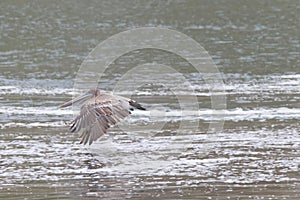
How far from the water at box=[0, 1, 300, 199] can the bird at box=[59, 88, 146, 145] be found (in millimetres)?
636

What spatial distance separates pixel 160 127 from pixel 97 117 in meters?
3.86

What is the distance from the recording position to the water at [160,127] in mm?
10547

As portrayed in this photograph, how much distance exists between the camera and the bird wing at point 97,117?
10641 millimetres

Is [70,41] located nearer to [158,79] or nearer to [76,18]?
[76,18]

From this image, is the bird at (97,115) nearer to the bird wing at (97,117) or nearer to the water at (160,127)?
the bird wing at (97,117)

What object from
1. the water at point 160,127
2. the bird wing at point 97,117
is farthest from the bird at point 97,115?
the water at point 160,127

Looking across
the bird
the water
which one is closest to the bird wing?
the bird

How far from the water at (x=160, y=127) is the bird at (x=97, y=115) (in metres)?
0.64

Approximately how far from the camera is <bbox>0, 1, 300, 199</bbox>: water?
10.5 m

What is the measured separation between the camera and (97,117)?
10781 mm

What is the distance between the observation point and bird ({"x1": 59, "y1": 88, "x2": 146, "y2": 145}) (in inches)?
419

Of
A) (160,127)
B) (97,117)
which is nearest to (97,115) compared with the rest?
(97,117)

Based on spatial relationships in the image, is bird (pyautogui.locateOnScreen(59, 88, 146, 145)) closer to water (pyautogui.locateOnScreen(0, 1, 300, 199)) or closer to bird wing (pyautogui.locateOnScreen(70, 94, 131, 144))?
bird wing (pyautogui.locateOnScreen(70, 94, 131, 144))

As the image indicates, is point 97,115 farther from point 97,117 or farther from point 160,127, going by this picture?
point 160,127
